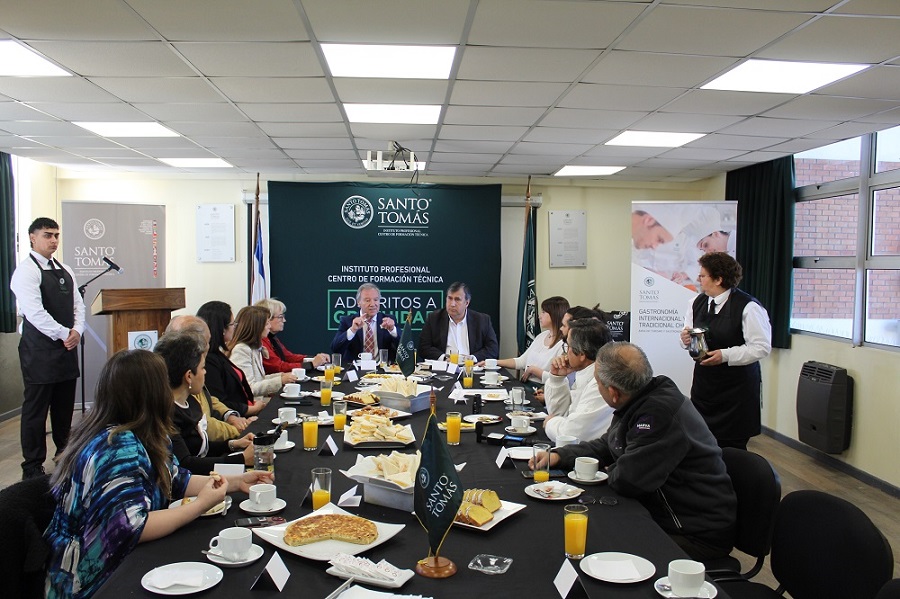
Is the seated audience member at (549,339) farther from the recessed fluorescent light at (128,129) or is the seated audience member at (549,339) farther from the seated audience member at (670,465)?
the recessed fluorescent light at (128,129)

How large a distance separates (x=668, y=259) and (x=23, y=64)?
576 centimetres

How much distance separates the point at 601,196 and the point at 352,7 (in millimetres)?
6182

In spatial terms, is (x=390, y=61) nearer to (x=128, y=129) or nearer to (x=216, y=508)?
(x=216, y=508)

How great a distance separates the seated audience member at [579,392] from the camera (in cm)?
296

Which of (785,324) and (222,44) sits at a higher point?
(222,44)

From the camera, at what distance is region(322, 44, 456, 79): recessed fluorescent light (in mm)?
3561

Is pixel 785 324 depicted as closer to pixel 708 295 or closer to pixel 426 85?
pixel 708 295

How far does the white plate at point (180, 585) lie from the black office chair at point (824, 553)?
1.64m

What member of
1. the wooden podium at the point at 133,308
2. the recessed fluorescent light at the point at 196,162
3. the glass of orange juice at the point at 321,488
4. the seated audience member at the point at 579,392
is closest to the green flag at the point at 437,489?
the glass of orange juice at the point at 321,488

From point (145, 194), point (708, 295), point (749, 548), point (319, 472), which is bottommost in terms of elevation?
point (749, 548)

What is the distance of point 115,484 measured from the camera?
184 cm

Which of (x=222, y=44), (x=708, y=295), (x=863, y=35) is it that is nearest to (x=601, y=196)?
(x=708, y=295)

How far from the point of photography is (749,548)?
7.66 feet

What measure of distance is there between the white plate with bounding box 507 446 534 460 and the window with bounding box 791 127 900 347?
4125 millimetres
